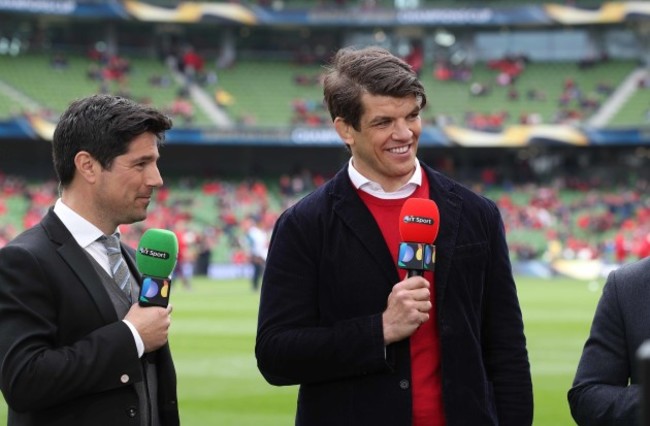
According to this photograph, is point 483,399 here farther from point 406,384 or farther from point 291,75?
point 291,75

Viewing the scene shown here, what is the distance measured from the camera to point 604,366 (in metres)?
3.88

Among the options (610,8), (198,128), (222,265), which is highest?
(610,8)

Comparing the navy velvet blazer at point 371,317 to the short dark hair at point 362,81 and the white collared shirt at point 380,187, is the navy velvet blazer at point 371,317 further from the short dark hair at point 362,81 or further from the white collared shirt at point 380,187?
the short dark hair at point 362,81

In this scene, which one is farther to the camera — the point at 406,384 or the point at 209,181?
the point at 209,181

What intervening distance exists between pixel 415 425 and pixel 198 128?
46497 mm

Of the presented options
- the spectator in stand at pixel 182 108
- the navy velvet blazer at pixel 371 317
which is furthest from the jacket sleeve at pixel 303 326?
the spectator in stand at pixel 182 108

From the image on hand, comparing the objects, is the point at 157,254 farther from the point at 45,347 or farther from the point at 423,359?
the point at 423,359

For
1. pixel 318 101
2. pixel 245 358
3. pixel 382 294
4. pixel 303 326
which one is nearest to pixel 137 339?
pixel 303 326

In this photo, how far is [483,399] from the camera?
4.11 metres

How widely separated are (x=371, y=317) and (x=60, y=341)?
3.69 feet

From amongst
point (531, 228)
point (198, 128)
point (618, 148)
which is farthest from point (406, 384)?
point (618, 148)

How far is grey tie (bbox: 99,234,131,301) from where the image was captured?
4.19 m

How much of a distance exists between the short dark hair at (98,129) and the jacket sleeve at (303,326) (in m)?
0.67

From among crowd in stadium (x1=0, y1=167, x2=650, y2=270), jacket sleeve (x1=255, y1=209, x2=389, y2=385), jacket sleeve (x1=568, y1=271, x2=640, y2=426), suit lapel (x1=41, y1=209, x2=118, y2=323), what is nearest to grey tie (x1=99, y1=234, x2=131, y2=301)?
suit lapel (x1=41, y1=209, x2=118, y2=323)
